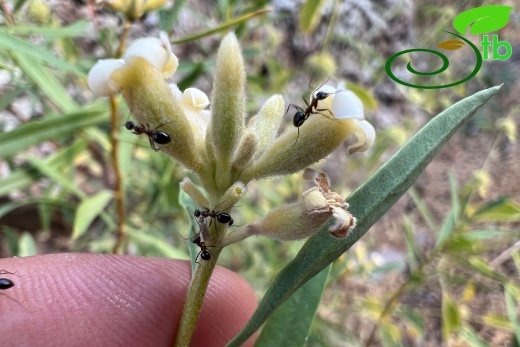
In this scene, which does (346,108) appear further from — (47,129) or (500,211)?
(500,211)

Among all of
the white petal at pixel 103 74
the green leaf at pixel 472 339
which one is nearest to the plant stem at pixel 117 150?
the white petal at pixel 103 74

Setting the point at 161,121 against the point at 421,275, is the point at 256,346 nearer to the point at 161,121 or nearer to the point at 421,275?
the point at 161,121

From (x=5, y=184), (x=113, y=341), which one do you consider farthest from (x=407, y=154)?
(x=5, y=184)

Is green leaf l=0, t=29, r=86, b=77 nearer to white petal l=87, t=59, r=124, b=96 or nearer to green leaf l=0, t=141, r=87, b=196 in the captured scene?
white petal l=87, t=59, r=124, b=96

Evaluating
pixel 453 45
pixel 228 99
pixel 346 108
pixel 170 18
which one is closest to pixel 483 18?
pixel 453 45

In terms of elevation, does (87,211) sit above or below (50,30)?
below

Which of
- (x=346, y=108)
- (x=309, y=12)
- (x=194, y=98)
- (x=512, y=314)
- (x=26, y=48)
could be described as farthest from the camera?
(x=309, y=12)

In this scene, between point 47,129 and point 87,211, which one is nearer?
point 47,129
